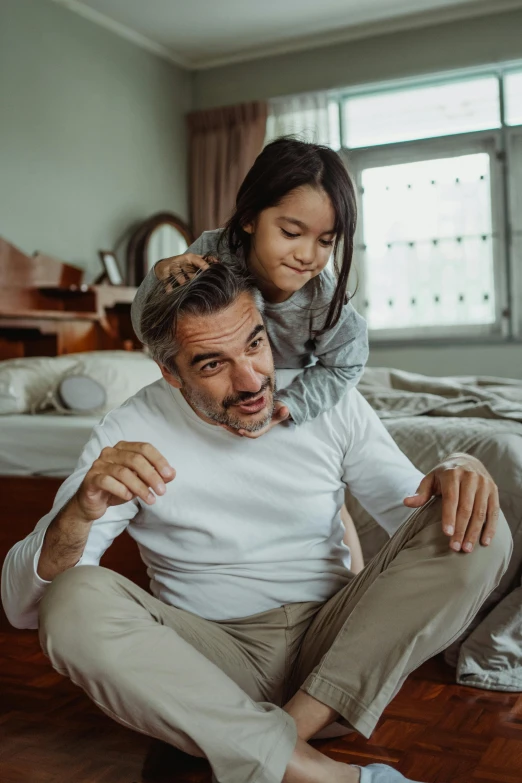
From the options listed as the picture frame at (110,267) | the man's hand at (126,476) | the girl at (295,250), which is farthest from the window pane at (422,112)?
the man's hand at (126,476)

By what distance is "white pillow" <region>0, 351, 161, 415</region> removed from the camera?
124 inches

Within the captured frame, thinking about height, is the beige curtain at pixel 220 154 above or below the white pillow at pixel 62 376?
above

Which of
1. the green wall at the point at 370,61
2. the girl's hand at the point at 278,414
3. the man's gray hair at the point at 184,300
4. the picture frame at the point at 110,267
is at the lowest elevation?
the girl's hand at the point at 278,414

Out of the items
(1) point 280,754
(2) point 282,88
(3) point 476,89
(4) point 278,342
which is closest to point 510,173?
(3) point 476,89

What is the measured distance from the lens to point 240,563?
155 centimetres

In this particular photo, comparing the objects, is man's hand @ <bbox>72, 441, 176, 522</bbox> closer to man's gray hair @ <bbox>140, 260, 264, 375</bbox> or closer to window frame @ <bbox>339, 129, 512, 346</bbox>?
man's gray hair @ <bbox>140, 260, 264, 375</bbox>

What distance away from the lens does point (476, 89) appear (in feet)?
17.3

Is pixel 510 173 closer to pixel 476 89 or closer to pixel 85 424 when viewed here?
pixel 476 89

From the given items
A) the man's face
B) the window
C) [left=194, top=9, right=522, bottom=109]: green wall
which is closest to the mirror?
the window

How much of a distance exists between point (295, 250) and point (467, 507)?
1.88 ft

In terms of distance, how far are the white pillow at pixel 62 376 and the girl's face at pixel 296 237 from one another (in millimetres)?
1667

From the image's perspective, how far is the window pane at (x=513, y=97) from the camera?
5.13 metres

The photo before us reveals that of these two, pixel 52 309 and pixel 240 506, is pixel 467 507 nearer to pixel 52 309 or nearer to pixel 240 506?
pixel 240 506

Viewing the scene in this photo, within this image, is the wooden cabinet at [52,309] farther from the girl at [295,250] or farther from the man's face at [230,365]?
the man's face at [230,365]
